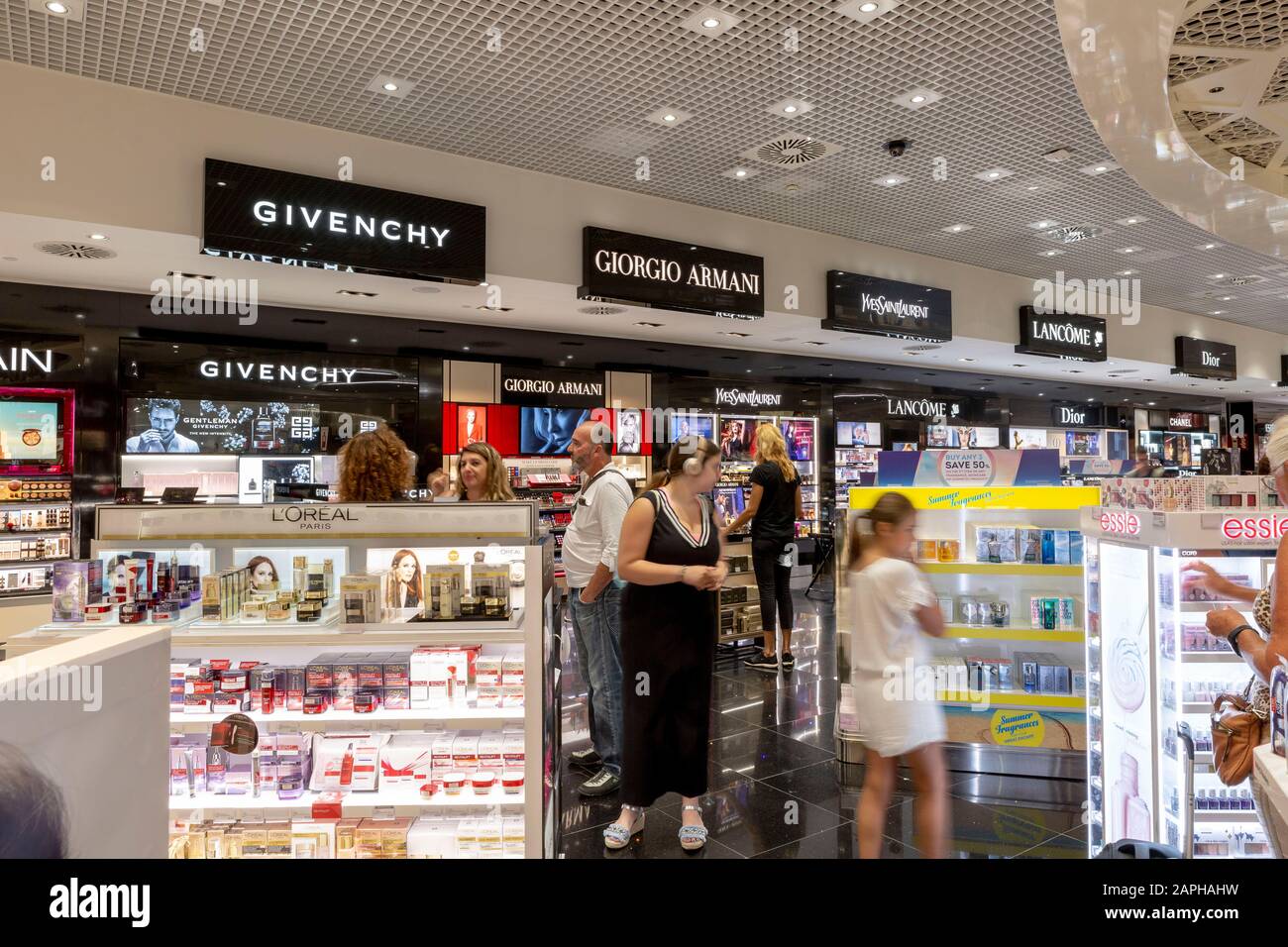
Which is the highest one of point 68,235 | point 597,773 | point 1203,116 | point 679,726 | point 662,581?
point 1203,116

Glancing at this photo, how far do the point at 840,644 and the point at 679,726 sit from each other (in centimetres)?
147

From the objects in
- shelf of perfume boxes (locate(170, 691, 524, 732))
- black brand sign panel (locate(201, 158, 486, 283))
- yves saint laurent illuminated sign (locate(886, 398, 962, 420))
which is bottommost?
shelf of perfume boxes (locate(170, 691, 524, 732))

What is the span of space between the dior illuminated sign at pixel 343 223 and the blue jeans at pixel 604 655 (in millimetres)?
2548

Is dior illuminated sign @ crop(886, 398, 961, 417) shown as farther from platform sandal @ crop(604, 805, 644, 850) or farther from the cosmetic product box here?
the cosmetic product box

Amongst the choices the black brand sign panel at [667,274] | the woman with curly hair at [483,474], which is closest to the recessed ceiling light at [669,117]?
the black brand sign panel at [667,274]

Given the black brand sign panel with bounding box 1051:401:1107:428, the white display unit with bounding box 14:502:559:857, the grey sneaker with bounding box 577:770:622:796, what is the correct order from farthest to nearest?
1. the black brand sign panel with bounding box 1051:401:1107:428
2. the grey sneaker with bounding box 577:770:622:796
3. the white display unit with bounding box 14:502:559:857

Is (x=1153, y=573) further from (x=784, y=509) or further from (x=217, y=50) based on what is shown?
(x=217, y=50)

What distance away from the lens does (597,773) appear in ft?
12.6

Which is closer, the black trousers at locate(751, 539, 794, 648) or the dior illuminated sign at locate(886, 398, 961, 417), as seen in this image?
the black trousers at locate(751, 539, 794, 648)

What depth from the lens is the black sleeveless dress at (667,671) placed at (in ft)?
10.1

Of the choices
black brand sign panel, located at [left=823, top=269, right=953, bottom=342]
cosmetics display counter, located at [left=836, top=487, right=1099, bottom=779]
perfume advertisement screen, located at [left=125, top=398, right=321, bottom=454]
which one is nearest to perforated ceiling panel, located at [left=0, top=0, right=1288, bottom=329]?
black brand sign panel, located at [left=823, top=269, right=953, bottom=342]

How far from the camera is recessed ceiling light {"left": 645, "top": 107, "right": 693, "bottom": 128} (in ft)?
15.0

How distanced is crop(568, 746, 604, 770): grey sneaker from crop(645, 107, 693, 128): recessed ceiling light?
368 centimetres
